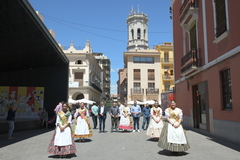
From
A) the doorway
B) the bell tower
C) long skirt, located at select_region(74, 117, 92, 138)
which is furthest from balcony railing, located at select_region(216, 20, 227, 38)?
the bell tower

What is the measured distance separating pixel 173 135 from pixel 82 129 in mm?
4337

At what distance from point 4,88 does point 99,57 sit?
218 feet

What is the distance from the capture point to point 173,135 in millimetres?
7141

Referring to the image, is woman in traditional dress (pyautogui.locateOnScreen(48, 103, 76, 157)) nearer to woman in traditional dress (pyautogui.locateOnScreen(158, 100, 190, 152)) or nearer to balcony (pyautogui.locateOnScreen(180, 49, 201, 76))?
woman in traditional dress (pyautogui.locateOnScreen(158, 100, 190, 152))

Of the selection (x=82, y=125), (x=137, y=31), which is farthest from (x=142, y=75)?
(x=82, y=125)

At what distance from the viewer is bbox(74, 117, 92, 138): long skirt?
32.6 ft

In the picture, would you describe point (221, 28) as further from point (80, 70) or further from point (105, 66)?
point (105, 66)

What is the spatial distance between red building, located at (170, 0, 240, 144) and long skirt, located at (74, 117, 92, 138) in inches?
232

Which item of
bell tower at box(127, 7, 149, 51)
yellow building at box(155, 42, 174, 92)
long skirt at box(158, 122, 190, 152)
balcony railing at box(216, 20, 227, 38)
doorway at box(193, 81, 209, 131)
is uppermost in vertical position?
bell tower at box(127, 7, 149, 51)

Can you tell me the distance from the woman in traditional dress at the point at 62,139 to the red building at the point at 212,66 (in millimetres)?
6318

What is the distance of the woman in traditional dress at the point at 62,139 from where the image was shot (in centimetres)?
693

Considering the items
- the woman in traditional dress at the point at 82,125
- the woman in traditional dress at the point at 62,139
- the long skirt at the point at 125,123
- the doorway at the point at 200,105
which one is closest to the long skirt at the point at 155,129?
the woman in traditional dress at the point at 82,125

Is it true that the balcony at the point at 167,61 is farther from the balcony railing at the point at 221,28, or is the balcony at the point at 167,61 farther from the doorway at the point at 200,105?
the balcony railing at the point at 221,28

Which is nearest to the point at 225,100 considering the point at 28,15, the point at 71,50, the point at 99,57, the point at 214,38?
the point at 214,38
